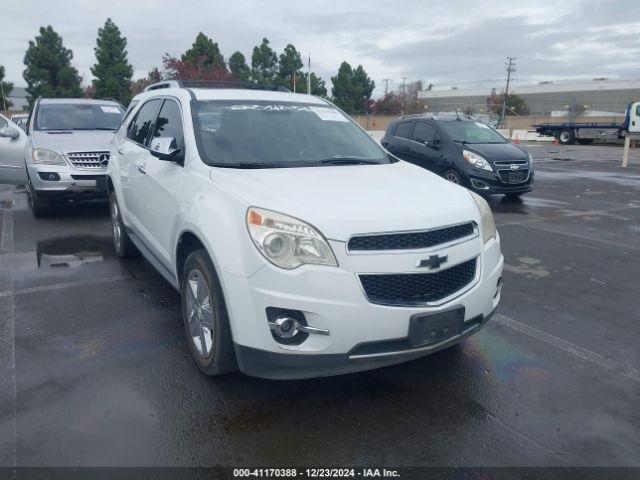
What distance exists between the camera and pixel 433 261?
3.00m

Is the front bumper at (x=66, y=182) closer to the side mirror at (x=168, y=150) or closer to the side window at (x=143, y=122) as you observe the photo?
the side window at (x=143, y=122)

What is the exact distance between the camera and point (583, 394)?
3354 mm

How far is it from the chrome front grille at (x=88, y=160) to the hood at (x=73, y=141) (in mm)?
60

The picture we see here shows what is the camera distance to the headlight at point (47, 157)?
7.79 m

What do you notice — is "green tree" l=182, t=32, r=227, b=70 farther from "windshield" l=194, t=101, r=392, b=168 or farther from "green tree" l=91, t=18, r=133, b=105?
"windshield" l=194, t=101, r=392, b=168

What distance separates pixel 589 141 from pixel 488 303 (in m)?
36.5

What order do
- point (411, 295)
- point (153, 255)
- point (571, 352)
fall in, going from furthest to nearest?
point (153, 255) < point (571, 352) < point (411, 295)

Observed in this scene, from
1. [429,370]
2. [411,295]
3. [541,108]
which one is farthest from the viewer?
[541,108]

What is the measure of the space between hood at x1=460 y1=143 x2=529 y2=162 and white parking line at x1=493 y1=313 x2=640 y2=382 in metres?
6.41

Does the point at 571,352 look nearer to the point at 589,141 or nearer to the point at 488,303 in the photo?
the point at 488,303

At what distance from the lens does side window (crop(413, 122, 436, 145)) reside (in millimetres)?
11203

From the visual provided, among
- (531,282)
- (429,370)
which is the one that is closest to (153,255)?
(429,370)

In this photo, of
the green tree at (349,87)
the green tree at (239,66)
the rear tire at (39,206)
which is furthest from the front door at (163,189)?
the green tree at (349,87)

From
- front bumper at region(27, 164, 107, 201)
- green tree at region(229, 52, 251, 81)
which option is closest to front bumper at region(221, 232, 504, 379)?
front bumper at region(27, 164, 107, 201)
